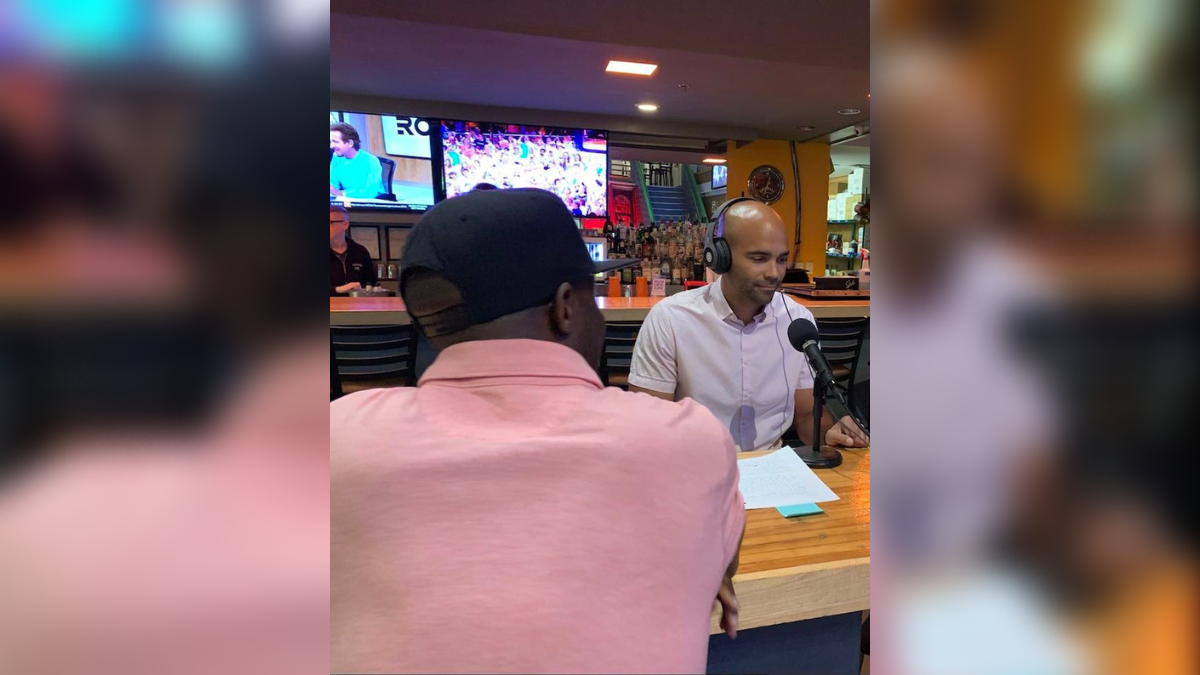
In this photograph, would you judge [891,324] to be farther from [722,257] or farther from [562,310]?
[722,257]

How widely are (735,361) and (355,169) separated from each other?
4672 mm

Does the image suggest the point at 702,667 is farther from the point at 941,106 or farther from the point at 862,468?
the point at 862,468

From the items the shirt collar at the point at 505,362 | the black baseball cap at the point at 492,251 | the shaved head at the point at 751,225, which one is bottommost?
the shirt collar at the point at 505,362

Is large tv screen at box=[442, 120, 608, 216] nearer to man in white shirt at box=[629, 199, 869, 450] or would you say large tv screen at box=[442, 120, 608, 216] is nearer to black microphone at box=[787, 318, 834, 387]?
man in white shirt at box=[629, 199, 869, 450]

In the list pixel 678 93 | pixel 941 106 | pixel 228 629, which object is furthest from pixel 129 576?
pixel 678 93

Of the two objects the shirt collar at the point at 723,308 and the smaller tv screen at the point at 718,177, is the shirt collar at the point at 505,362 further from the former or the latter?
the smaller tv screen at the point at 718,177

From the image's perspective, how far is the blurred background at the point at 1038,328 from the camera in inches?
11.1

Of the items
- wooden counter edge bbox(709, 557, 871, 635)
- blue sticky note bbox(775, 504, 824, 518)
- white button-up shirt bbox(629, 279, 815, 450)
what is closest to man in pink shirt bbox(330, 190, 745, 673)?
wooden counter edge bbox(709, 557, 871, 635)

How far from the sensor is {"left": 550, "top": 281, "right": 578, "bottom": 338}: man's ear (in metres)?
0.96

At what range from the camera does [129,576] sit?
1.17ft

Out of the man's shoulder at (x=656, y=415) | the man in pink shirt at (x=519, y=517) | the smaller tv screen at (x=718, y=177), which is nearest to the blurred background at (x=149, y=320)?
the man in pink shirt at (x=519, y=517)

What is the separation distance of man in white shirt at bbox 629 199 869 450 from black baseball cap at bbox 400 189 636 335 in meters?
1.25

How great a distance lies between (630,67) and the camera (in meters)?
4.66

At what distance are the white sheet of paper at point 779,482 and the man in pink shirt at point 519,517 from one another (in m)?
0.41
